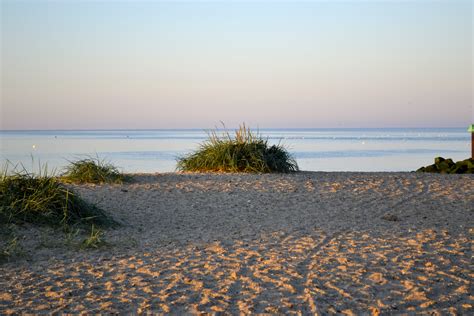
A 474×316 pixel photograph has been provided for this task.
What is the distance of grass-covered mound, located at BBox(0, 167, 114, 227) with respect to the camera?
24.9 ft

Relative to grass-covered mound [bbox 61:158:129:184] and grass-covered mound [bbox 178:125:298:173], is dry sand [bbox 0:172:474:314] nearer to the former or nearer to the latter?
grass-covered mound [bbox 61:158:129:184]

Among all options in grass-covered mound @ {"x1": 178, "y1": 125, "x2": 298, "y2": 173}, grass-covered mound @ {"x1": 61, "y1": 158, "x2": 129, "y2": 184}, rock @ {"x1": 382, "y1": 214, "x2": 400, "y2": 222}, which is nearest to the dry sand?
rock @ {"x1": 382, "y1": 214, "x2": 400, "y2": 222}

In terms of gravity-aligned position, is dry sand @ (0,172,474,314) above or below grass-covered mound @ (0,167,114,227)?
below

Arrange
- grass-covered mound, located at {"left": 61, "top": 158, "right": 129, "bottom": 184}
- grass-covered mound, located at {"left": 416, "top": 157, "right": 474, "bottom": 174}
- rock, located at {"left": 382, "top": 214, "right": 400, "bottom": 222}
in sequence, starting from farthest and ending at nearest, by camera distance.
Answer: grass-covered mound, located at {"left": 416, "top": 157, "right": 474, "bottom": 174} → grass-covered mound, located at {"left": 61, "top": 158, "right": 129, "bottom": 184} → rock, located at {"left": 382, "top": 214, "right": 400, "bottom": 222}

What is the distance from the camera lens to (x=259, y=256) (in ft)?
20.6

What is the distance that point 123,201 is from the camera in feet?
32.2

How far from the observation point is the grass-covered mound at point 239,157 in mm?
13383

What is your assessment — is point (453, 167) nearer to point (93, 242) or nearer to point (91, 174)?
point (91, 174)

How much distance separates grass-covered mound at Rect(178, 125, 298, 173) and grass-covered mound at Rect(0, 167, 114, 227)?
217 inches

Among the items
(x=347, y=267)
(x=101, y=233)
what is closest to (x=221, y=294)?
(x=347, y=267)

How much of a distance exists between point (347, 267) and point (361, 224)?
8.35ft

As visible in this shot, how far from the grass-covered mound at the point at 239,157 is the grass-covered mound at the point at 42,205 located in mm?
5519

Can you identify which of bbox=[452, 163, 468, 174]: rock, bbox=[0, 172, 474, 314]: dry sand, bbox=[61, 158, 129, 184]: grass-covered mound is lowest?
bbox=[0, 172, 474, 314]: dry sand

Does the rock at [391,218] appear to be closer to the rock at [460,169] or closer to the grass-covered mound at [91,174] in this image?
the grass-covered mound at [91,174]
